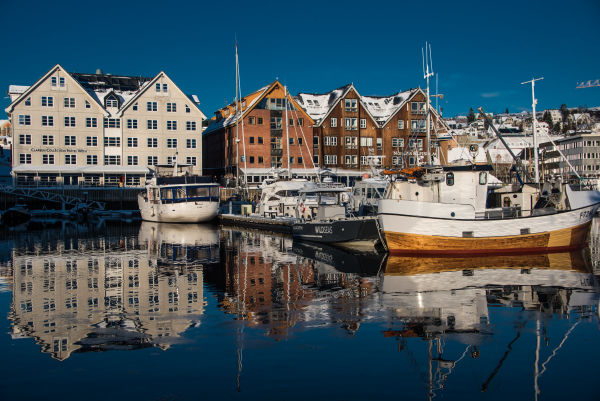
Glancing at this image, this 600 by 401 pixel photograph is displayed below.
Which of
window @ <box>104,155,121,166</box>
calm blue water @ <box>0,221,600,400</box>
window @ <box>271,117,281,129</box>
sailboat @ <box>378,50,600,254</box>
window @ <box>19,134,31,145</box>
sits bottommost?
calm blue water @ <box>0,221,600,400</box>

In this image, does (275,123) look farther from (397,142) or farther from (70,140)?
(70,140)

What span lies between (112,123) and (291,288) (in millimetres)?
62395

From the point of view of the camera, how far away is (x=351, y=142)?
261ft

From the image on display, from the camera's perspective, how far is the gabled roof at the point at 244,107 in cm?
7456

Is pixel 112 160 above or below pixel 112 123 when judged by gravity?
below

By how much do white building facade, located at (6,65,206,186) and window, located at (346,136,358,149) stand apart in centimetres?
2145

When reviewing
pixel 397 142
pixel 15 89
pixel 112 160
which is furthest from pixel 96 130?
pixel 397 142

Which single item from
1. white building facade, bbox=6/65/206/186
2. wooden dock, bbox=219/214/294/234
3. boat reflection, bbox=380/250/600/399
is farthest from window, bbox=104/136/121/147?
boat reflection, bbox=380/250/600/399

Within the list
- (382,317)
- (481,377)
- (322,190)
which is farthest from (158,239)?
(481,377)

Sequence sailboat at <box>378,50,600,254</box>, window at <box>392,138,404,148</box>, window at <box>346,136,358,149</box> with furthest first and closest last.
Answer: window at <box>392,138,404,148</box> → window at <box>346,136,358,149</box> → sailboat at <box>378,50,600,254</box>

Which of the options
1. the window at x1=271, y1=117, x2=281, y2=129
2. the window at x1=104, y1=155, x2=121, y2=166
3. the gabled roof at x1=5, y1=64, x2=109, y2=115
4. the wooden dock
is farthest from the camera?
the window at x1=271, y1=117, x2=281, y2=129

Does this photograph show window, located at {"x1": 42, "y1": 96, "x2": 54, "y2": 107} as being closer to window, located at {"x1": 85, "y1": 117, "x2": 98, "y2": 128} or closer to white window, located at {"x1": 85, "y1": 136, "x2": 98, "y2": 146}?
window, located at {"x1": 85, "y1": 117, "x2": 98, "y2": 128}

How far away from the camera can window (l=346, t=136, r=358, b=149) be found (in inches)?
3125

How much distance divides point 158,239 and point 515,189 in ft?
80.0
